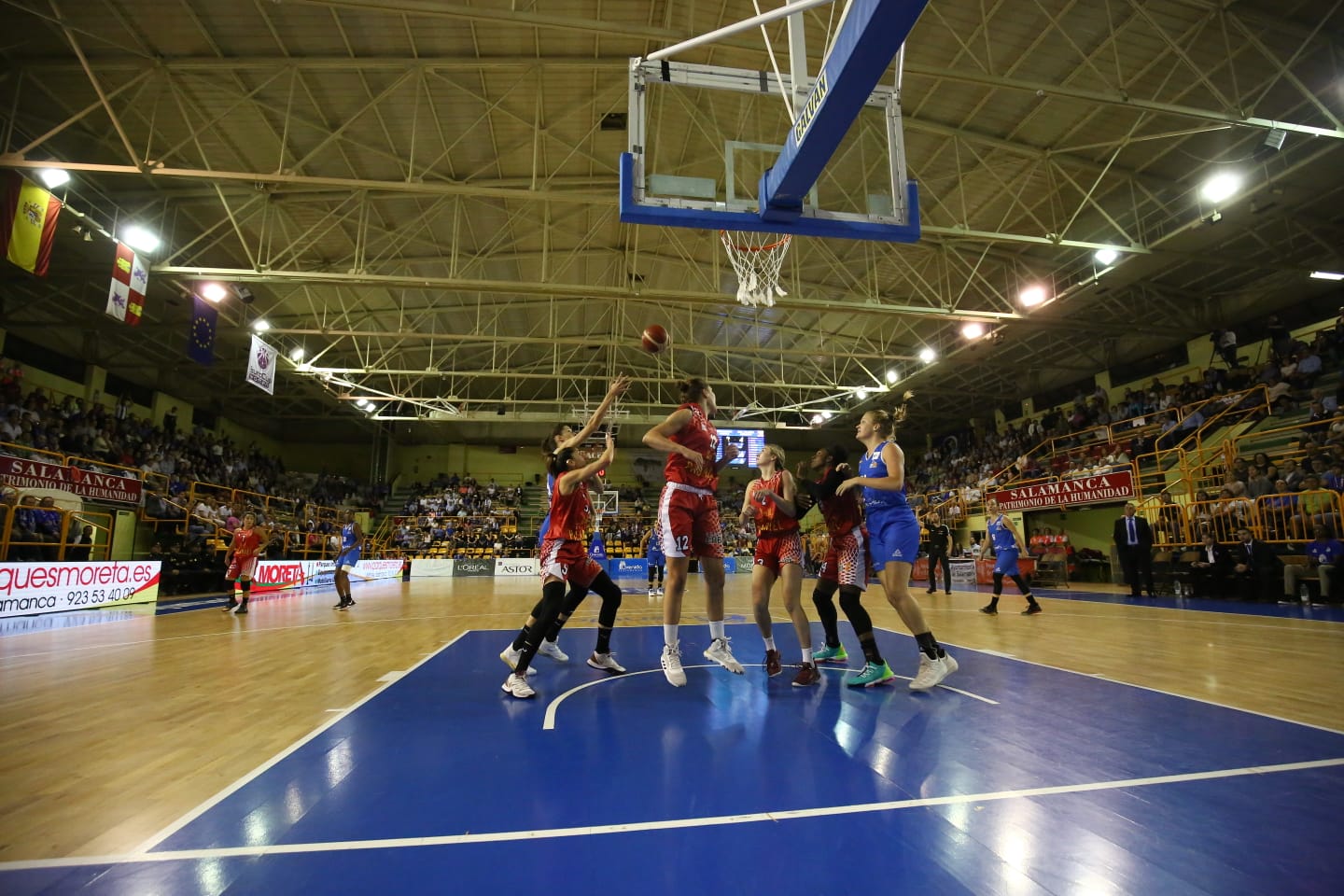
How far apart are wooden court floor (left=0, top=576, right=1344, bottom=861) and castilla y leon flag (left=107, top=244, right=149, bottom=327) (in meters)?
6.79

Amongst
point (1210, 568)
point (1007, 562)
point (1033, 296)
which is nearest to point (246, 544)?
point (1007, 562)

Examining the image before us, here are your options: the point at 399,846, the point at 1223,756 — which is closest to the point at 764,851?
the point at 399,846

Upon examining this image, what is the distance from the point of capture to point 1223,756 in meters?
2.74

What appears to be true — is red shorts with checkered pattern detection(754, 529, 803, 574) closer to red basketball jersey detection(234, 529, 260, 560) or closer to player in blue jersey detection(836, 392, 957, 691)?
player in blue jersey detection(836, 392, 957, 691)

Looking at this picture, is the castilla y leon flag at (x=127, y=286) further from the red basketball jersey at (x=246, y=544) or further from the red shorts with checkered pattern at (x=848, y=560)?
the red shorts with checkered pattern at (x=848, y=560)

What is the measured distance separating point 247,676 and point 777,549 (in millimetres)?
4384

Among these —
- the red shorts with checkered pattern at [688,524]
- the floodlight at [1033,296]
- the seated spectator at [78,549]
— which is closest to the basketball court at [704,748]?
the red shorts with checkered pattern at [688,524]

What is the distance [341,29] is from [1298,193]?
2044 centimetres

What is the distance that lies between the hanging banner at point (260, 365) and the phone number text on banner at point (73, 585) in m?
5.76

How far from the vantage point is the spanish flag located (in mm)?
10352

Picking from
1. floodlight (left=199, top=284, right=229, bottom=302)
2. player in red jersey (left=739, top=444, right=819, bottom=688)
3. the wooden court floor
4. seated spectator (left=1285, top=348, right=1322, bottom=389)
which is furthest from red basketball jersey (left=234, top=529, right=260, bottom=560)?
seated spectator (left=1285, top=348, right=1322, bottom=389)

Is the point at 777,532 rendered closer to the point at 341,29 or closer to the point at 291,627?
the point at 291,627

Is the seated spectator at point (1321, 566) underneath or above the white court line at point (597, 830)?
above

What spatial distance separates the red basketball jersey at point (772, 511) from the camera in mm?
4996
